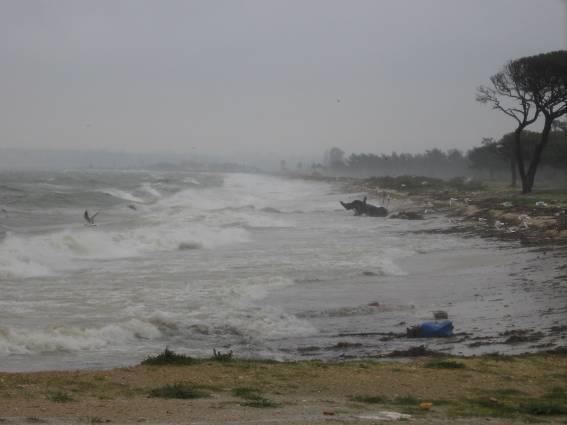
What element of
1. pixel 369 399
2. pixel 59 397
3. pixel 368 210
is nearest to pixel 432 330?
pixel 369 399

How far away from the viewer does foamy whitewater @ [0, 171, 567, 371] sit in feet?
39.7

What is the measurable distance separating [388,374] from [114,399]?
146 inches

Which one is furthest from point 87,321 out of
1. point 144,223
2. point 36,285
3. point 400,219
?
point 400,219

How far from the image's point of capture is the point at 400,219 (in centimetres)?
3941

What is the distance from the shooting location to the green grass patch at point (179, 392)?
8172mm

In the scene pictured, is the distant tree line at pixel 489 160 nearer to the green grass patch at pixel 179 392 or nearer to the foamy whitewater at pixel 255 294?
the foamy whitewater at pixel 255 294

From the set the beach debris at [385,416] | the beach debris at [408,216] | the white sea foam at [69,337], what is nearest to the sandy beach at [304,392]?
the beach debris at [385,416]

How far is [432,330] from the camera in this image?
500 inches

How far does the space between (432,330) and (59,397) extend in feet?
23.0

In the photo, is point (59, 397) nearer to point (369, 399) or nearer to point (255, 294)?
point (369, 399)

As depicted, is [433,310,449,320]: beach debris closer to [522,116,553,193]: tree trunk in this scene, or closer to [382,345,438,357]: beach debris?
[382,345,438,357]: beach debris

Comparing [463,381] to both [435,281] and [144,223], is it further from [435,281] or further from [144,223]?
[144,223]

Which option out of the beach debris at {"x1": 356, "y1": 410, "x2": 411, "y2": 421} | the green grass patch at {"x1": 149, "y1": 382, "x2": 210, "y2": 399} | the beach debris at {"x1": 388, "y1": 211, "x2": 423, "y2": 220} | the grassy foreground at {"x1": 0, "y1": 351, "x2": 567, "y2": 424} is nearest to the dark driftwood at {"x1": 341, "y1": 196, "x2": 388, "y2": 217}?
the beach debris at {"x1": 388, "y1": 211, "x2": 423, "y2": 220}

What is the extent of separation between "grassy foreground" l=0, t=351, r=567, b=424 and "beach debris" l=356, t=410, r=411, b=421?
0.10 feet
